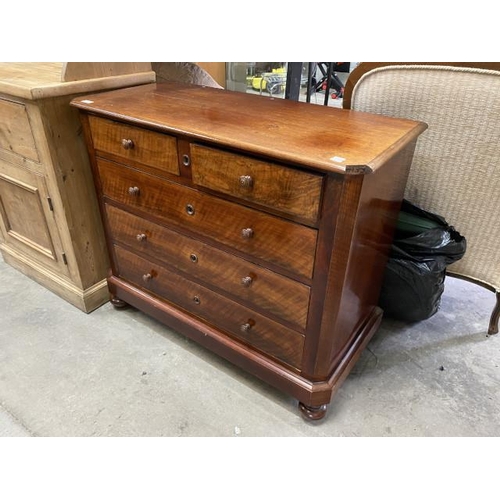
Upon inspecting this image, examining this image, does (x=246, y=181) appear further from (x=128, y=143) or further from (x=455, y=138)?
(x=455, y=138)

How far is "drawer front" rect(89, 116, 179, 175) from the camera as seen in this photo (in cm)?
122

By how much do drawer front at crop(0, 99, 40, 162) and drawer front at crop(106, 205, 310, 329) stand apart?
1.22 feet

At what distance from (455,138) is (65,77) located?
141cm

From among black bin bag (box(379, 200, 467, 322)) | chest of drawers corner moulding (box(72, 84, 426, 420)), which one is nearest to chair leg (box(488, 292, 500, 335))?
black bin bag (box(379, 200, 467, 322))

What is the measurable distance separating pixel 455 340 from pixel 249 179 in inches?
47.5

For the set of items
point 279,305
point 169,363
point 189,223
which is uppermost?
point 189,223

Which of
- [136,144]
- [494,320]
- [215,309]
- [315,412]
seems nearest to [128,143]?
[136,144]

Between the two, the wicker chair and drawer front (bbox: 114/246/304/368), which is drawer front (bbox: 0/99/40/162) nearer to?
drawer front (bbox: 114/246/304/368)

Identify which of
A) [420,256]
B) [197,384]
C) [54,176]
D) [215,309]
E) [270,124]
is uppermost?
[270,124]

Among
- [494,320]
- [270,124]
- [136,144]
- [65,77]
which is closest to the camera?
[270,124]

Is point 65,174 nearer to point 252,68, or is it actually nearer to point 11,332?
point 11,332

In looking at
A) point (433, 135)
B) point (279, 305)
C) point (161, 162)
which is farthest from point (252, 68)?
point (279, 305)

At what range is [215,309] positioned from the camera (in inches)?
57.0

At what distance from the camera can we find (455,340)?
170 centimetres
